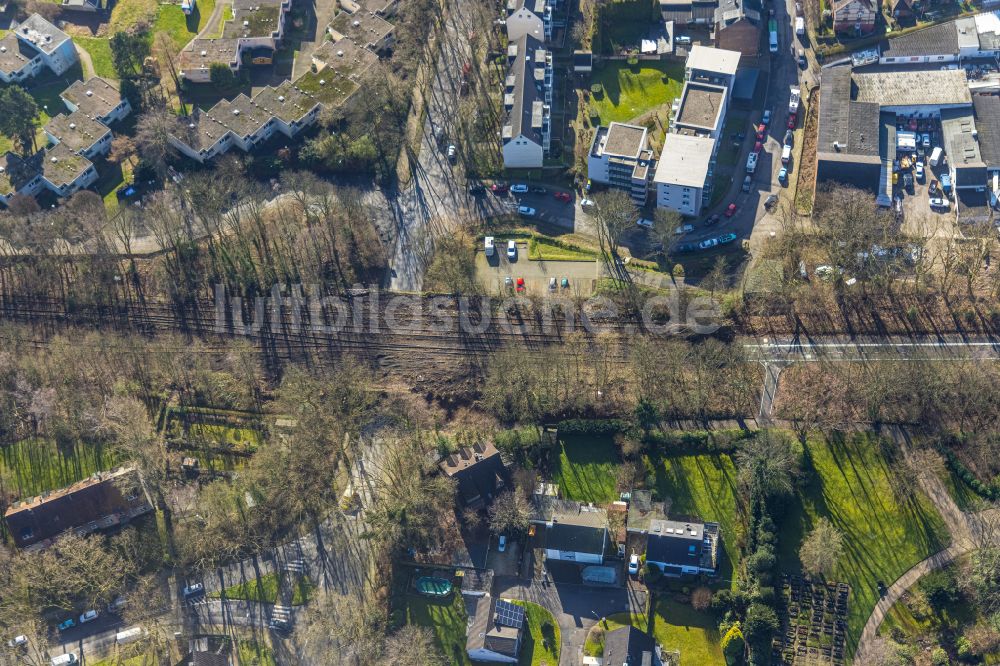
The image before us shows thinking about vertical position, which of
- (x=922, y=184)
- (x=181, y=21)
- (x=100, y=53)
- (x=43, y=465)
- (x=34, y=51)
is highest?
(x=181, y=21)

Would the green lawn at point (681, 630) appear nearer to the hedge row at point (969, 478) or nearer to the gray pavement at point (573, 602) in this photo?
the gray pavement at point (573, 602)

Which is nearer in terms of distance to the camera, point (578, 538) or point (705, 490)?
point (578, 538)

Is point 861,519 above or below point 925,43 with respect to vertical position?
below

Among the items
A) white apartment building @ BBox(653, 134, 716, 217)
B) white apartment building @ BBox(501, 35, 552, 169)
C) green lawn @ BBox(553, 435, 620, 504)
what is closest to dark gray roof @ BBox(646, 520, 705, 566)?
green lawn @ BBox(553, 435, 620, 504)

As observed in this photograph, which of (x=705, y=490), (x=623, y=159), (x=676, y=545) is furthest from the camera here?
(x=623, y=159)

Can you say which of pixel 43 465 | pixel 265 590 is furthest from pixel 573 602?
pixel 43 465

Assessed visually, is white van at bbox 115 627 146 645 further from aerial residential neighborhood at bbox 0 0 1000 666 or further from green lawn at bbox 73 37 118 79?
green lawn at bbox 73 37 118 79

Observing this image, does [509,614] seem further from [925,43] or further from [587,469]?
[925,43]
